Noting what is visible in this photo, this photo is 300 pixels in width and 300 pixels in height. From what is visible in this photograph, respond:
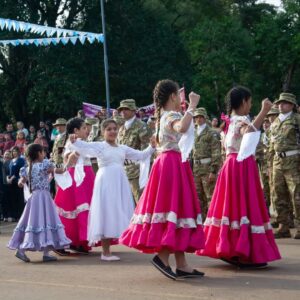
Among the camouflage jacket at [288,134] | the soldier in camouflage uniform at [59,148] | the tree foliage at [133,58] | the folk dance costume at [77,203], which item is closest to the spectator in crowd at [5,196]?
the soldier in camouflage uniform at [59,148]

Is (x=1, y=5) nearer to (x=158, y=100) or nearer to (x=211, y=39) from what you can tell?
(x=211, y=39)

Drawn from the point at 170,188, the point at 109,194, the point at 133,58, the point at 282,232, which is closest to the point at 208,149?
the point at 282,232

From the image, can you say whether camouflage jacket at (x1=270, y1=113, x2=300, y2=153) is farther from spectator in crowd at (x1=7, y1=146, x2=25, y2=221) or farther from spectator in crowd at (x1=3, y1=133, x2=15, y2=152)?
spectator in crowd at (x1=3, y1=133, x2=15, y2=152)

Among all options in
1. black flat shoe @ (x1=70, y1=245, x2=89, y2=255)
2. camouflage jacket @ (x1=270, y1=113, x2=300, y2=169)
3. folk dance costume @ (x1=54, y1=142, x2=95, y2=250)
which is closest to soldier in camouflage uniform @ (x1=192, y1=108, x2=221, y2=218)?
camouflage jacket @ (x1=270, y1=113, x2=300, y2=169)

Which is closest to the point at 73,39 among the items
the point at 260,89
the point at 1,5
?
the point at 1,5

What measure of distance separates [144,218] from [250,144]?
141cm

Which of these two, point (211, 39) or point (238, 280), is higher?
point (211, 39)

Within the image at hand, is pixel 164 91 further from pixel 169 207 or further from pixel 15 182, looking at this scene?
pixel 15 182

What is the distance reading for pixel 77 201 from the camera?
10.5 m

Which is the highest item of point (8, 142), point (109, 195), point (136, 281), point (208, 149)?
point (8, 142)

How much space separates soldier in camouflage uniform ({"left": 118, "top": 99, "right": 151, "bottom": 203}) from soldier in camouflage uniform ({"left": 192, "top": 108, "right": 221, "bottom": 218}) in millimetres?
1073

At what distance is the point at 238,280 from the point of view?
7.62 m

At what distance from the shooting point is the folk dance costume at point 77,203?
10.3 metres

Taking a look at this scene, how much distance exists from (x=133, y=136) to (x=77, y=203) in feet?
7.88
